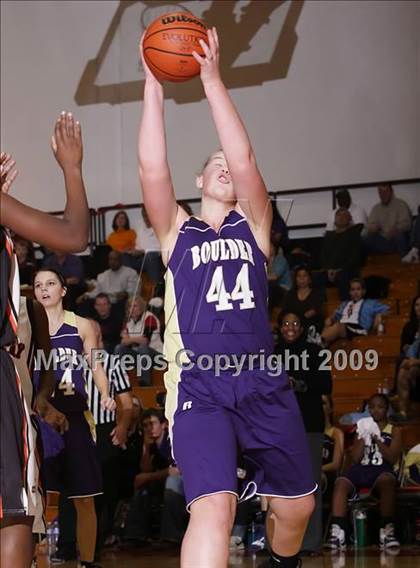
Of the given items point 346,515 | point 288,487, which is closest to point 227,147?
point 288,487

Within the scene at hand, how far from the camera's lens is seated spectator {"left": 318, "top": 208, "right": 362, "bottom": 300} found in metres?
11.4

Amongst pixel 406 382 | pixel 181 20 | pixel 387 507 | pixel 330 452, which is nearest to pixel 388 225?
pixel 406 382

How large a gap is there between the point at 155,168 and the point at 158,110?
0.79ft

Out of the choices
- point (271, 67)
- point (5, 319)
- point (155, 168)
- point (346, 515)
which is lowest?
point (346, 515)

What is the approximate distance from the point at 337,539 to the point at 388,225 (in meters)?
5.34

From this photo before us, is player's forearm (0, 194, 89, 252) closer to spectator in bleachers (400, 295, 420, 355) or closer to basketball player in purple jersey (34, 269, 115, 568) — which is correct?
basketball player in purple jersey (34, 269, 115, 568)

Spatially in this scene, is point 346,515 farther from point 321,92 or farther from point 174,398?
point 321,92

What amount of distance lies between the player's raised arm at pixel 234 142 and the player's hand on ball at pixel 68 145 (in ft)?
2.20

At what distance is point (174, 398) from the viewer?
4203 millimetres

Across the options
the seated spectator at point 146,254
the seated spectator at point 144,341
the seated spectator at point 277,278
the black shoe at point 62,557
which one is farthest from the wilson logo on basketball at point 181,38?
the seated spectator at point 277,278

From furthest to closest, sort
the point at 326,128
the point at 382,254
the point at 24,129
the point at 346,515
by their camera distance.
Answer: the point at 24,129 → the point at 326,128 → the point at 382,254 → the point at 346,515

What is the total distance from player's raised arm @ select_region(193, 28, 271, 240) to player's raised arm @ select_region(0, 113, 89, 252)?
2.29ft

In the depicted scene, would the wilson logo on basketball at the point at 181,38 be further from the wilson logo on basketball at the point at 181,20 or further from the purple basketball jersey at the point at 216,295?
the purple basketball jersey at the point at 216,295

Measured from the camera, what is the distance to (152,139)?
14.2 ft
